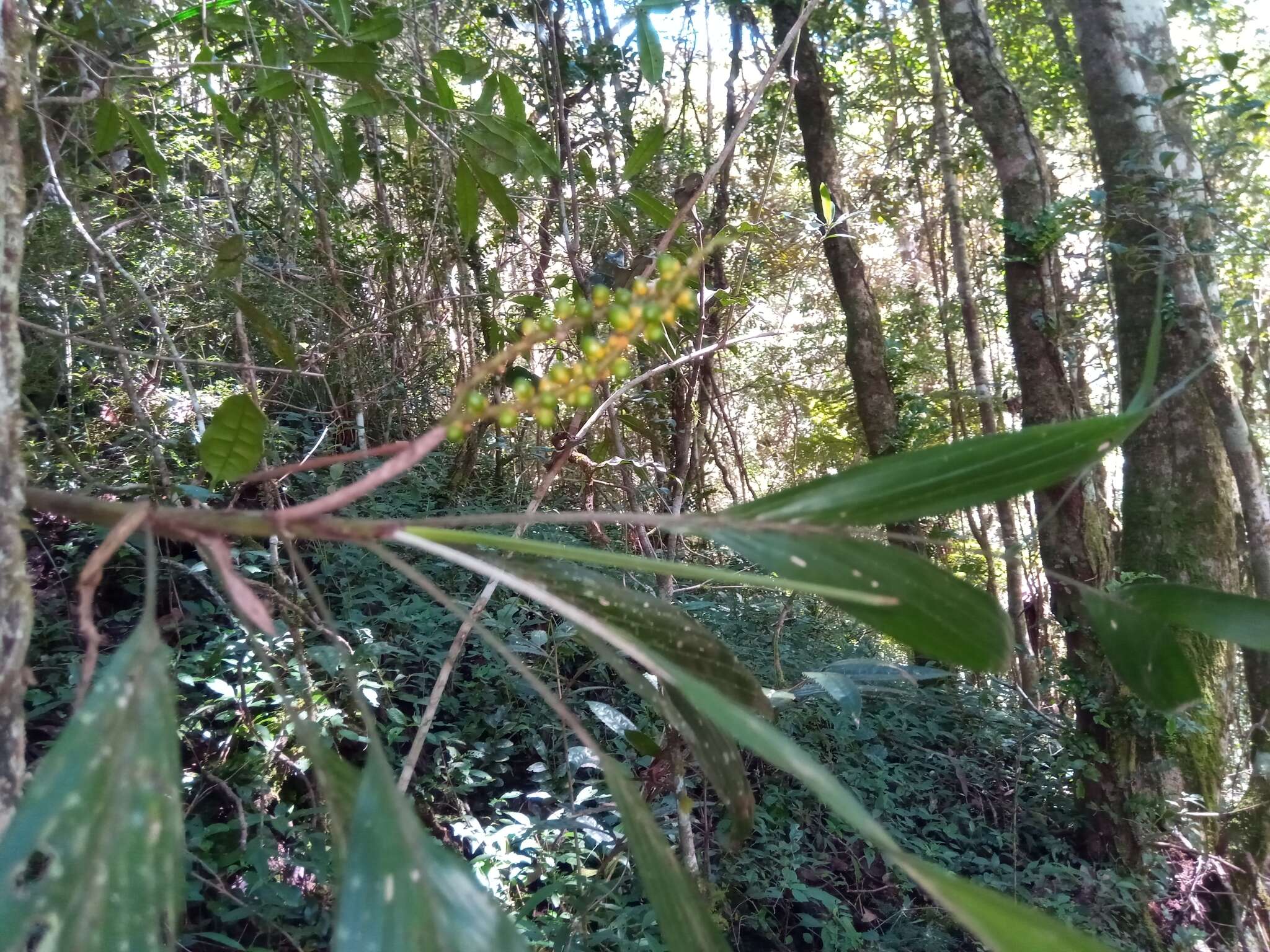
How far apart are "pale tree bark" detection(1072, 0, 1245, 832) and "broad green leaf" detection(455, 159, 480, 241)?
2054 mm

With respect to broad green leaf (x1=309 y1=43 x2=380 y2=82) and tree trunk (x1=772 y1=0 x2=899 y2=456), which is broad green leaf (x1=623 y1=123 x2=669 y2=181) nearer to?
broad green leaf (x1=309 y1=43 x2=380 y2=82)

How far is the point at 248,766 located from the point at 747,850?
49.5 inches

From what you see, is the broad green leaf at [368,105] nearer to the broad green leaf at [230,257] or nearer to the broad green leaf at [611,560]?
the broad green leaf at [230,257]

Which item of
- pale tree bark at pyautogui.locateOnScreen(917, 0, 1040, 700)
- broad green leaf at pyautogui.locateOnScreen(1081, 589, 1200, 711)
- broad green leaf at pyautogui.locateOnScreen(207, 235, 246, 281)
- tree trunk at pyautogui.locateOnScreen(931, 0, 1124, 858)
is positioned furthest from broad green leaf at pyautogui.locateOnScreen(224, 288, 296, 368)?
pale tree bark at pyautogui.locateOnScreen(917, 0, 1040, 700)

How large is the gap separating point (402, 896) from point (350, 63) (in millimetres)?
1140

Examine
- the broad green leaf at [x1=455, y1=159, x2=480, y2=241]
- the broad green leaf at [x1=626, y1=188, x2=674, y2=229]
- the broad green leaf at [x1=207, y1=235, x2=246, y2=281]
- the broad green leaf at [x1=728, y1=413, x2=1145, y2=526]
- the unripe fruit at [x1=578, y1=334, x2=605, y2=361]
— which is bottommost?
the broad green leaf at [x1=728, y1=413, x2=1145, y2=526]

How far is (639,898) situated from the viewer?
172 cm

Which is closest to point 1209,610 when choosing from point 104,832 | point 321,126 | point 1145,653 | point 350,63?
point 1145,653

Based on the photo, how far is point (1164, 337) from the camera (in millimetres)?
2389

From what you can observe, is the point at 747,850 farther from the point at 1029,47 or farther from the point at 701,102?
the point at 1029,47

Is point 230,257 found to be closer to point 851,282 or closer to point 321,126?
point 321,126

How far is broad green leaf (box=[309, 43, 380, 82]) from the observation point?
1.14m

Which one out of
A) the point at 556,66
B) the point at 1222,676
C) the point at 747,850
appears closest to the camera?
the point at 556,66

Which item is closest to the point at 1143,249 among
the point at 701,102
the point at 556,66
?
the point at 556,66
